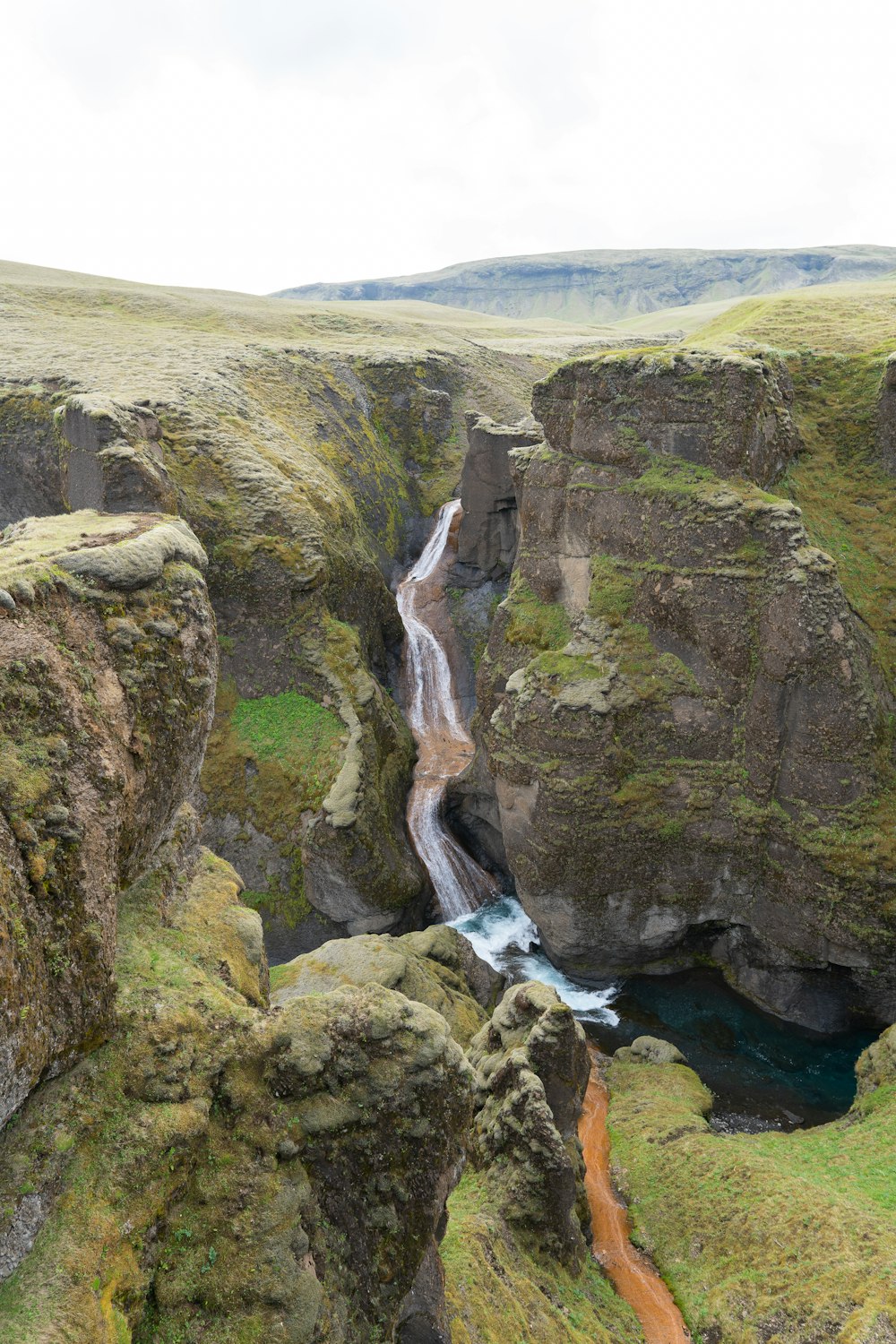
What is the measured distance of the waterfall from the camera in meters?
33.0

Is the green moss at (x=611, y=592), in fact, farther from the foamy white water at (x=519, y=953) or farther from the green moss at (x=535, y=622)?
the foamy white water at (x=519, y=953)

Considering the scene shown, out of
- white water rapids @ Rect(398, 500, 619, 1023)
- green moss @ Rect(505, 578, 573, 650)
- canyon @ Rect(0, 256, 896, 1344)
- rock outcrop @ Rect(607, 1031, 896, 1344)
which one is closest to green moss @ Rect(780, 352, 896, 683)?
canyon @ Rect(0, 256, 896, 1344)

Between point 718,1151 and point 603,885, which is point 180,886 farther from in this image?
point 603,885

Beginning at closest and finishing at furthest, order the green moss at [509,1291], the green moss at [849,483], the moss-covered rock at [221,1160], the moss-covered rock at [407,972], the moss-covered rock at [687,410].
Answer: the moss-covered rock at [221,1160]
the green moss at [509,1291]
the moss-covered rock at [407,972]
the moss-covered rock at [687,410]
the green moss at [849,483]

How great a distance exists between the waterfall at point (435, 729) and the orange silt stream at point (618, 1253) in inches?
469

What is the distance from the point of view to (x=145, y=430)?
32969 mm

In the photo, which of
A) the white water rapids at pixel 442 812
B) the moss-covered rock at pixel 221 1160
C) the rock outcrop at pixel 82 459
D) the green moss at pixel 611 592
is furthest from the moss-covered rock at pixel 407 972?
the rock outcrop at pixel 82 459

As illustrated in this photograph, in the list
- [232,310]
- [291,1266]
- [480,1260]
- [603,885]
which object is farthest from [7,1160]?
[232,310]

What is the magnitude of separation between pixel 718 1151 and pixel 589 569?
18357 millimetres

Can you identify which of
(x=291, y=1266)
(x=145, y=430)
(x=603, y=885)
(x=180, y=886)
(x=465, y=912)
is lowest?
(x=465, y=912)

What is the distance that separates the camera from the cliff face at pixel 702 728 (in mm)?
24062

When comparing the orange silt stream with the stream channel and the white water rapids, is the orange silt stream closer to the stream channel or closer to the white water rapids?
the stream channel

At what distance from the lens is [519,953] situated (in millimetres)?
30219

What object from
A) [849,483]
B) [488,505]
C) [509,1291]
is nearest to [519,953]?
[509,1291]
